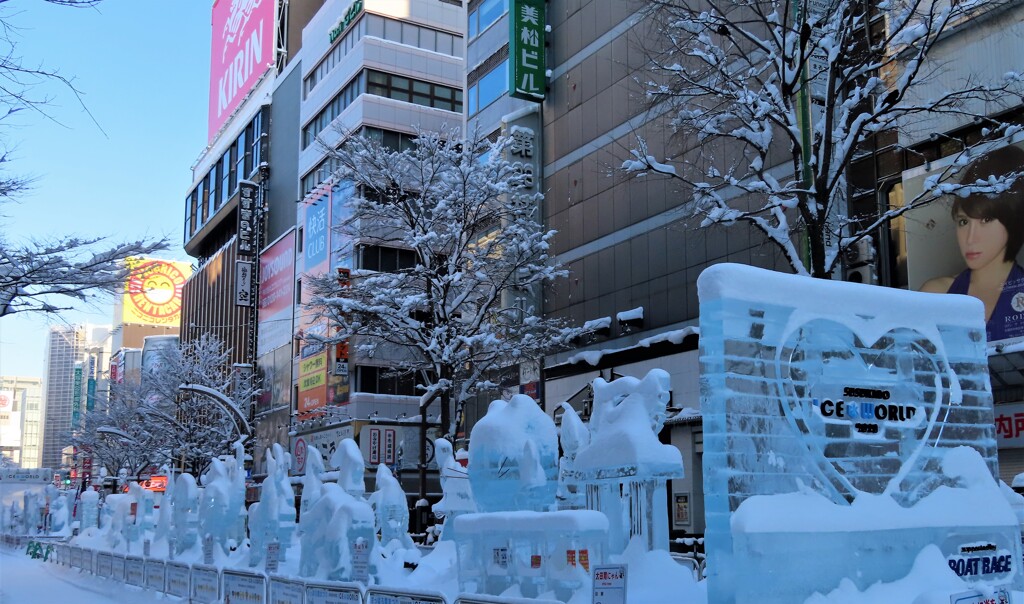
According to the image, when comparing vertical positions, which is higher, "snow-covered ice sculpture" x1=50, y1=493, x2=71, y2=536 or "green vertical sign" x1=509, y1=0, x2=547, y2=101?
"green vertical sign" x1=509, y1=0, x2=547, y2=101

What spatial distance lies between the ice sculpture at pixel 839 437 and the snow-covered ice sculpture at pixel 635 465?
3.61m

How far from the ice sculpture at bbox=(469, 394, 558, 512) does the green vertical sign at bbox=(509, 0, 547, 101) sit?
19802mm

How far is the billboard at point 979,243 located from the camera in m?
18.3

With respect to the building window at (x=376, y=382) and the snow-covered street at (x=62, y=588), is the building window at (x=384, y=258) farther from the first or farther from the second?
the snow-covered street at (x=62, y=588)

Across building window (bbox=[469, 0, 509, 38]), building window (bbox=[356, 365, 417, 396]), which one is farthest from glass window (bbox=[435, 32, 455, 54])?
building window (bbox=[356, 365, 417, 396])

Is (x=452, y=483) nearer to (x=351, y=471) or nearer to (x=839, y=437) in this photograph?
(x=351, y=471)

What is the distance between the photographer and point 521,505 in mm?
14227

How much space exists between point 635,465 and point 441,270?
14.7 metres

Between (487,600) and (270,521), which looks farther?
(270,521)

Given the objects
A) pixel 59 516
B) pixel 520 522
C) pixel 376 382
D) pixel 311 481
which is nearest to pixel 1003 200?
pixel 520 522

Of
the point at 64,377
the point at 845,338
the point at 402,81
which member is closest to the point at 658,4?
the point at 845,338

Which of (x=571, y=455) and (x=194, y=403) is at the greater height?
(x=194, y=403)

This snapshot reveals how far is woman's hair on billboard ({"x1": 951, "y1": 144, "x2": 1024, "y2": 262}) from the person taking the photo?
1828 cm

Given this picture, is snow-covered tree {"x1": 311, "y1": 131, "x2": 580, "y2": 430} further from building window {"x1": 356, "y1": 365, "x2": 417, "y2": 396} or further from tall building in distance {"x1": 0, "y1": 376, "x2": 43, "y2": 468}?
tall building in distance {"x1": 0, "y1": 376, "x2": 43, "y2": 468}
